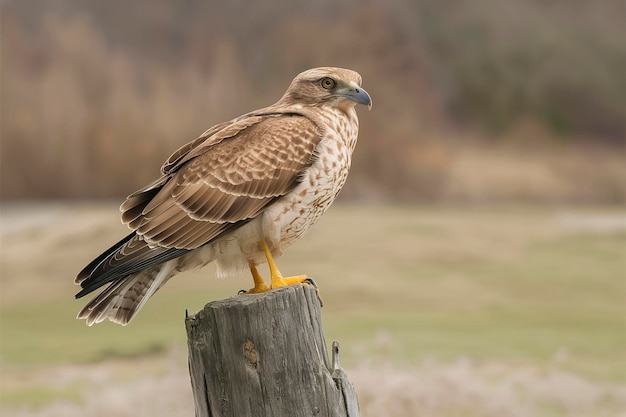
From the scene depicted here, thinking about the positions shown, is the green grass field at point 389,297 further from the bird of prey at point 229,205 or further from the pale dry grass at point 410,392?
the bird of prey at point 229,205

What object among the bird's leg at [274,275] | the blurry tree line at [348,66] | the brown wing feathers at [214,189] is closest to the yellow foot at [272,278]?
the bird's leg at [274,275]

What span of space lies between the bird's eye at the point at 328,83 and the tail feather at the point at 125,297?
107 cm

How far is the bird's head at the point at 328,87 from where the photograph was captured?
3.73 metres

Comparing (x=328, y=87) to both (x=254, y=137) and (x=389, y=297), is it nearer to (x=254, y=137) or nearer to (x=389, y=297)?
(x=254, y=137)

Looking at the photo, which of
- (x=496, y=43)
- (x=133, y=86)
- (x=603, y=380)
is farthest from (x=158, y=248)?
(x=496, y=43)

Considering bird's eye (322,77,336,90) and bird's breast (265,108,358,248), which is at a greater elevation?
bird's eye (322,77,336,90)

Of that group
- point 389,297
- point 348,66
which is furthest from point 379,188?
point 389,297

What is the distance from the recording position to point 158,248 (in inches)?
133

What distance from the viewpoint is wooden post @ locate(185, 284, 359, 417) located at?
2.96 metres

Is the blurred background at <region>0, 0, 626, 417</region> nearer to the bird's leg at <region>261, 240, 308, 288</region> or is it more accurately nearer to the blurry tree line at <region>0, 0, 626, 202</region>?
the blurry tree line at <region>0, 0, 626, 202</region>

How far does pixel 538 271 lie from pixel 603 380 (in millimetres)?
3308

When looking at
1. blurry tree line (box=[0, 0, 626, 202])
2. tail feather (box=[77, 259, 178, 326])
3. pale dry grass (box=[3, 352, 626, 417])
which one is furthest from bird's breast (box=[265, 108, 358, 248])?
blurry tree line (box=[0, 0, 626, 202])

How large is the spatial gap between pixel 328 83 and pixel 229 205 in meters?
0.77

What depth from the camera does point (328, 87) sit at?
12.4 ft
